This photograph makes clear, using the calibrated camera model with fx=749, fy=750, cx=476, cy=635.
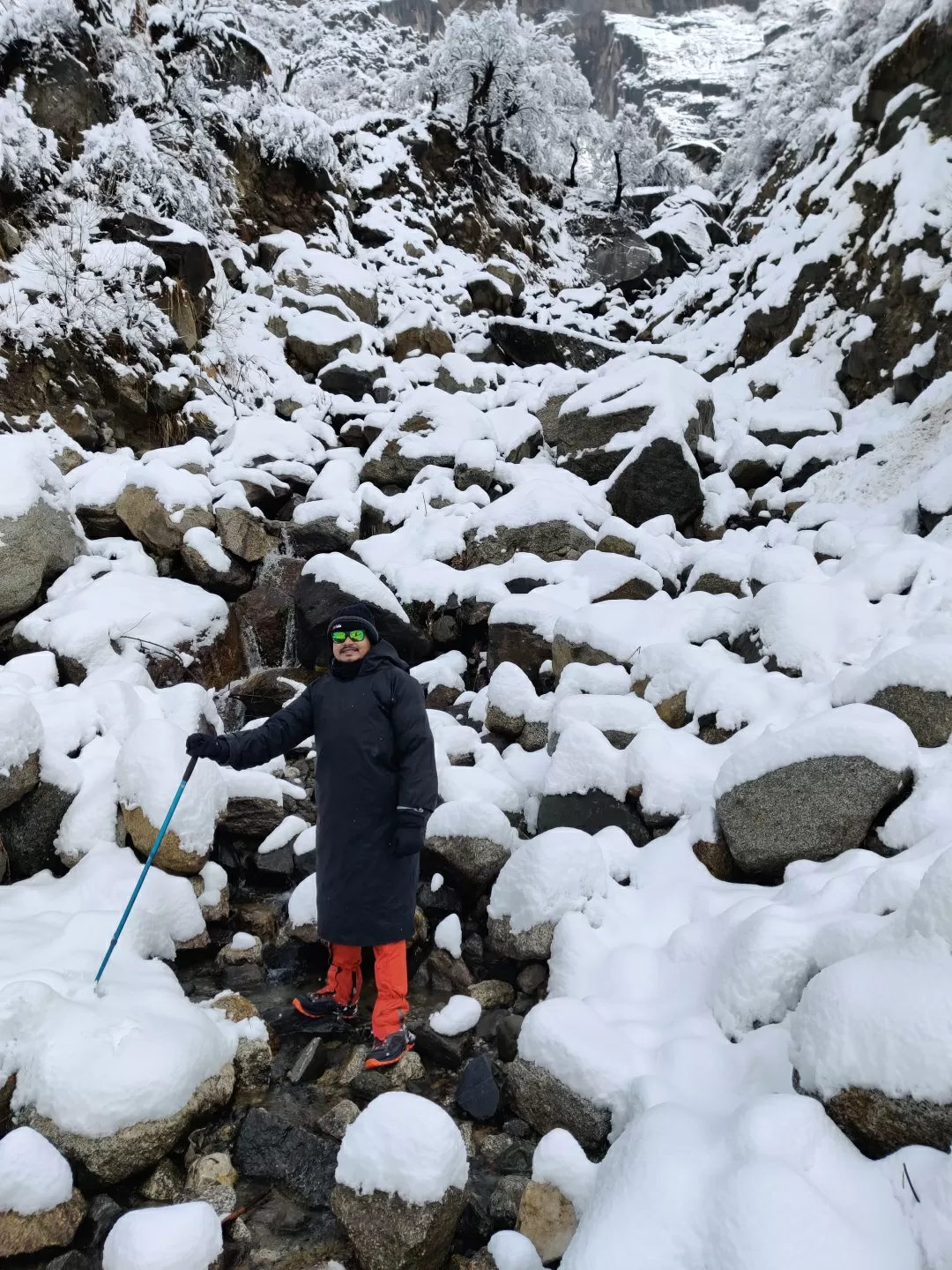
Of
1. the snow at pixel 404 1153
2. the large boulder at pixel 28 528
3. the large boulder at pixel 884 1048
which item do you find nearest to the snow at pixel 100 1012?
the snow at pixel 404 1153

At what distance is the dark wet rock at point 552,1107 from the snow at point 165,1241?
3.99 ft

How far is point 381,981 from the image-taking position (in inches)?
142

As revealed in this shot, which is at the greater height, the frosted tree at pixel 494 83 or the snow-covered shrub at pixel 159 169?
the frosted tree at pixel 494 83

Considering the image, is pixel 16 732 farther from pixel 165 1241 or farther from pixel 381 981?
pixel 165 1241

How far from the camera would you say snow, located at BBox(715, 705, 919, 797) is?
365 cm

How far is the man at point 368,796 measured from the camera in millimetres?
3533

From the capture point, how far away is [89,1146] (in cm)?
259

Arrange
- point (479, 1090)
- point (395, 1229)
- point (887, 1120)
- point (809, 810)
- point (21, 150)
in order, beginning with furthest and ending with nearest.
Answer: point (21, 150) < point (809, 810) < point (479, 1090) < point (395, 1229) < point (887, 1120)

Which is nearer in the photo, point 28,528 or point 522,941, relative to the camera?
point 522,941

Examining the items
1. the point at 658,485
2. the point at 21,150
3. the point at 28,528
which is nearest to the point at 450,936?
the point at 28,528

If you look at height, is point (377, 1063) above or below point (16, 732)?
below

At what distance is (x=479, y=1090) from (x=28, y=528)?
629cm

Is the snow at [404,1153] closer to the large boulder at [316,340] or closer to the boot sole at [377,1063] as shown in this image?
the boot sole at [377,1063]

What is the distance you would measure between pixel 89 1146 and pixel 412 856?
64.3 inches
